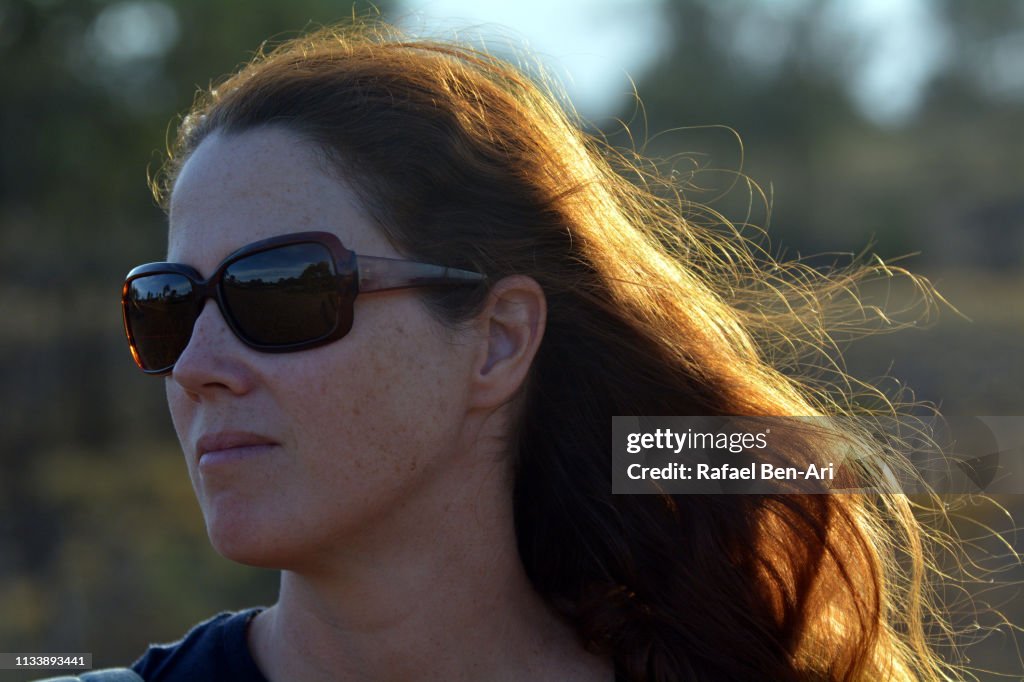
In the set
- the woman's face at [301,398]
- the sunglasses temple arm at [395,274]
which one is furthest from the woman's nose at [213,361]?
the sunglasses temple arm at [395,274]

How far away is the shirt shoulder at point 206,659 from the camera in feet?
7.27

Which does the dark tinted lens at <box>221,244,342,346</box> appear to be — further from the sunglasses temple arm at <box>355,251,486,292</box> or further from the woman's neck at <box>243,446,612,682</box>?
the woman's neck at <box>243,446,612,682</box>

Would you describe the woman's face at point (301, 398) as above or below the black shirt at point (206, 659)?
above

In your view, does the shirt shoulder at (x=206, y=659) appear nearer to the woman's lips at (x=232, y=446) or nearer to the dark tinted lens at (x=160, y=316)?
the woman's lips at (x=232, y=446)

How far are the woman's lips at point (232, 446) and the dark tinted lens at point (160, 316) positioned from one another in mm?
226

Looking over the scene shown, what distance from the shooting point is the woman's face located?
2.06m

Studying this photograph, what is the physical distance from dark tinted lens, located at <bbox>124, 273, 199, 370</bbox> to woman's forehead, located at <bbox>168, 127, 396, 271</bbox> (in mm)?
62

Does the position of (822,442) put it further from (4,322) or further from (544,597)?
(4,322)

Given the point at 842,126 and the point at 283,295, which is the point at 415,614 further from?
A: the point at 842,126

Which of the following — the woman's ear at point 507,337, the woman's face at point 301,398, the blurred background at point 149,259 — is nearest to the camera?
the woman's face at point 301,398

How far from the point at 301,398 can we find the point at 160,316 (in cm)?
38

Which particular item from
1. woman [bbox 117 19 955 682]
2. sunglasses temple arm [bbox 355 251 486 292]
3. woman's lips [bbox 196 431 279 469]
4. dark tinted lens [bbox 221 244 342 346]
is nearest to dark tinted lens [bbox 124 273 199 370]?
woman [bbox 117 19 955 682]

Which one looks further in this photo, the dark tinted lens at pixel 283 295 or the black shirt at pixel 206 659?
the black shirt at pixel 206 659

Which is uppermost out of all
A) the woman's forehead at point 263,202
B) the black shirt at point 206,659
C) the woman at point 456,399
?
the woman's forehead at point 263,202
